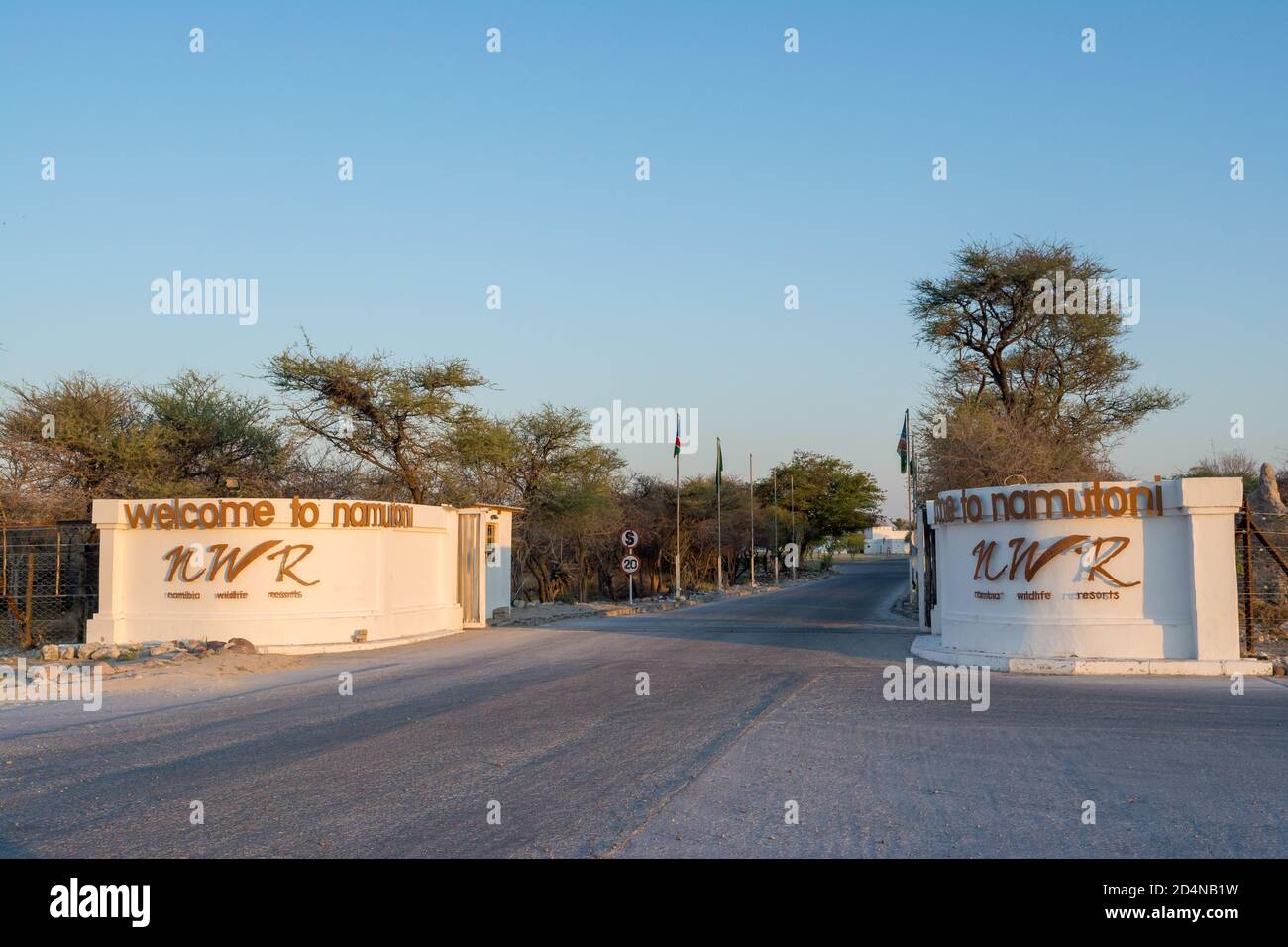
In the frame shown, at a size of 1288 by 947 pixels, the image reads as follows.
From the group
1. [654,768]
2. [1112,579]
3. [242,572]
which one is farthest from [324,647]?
[1112,579]

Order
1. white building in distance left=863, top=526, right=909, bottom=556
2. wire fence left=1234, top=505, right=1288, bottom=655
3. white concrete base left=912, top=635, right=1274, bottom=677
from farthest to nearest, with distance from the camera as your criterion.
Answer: white building in distance left=863, top=526, right=909, bottom=556, wire fence left=1234, top=505, right=1288, bottom=655, white concrete base left=912, top=635, right=1274, bottom=677

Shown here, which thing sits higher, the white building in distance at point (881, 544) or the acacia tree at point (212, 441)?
the acacia tree at point (212, 441)

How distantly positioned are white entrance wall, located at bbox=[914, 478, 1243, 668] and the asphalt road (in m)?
1.17

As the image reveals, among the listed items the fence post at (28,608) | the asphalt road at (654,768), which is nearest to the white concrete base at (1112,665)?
the asphalt road at (654,768)

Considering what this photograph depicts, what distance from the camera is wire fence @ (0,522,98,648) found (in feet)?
77.8

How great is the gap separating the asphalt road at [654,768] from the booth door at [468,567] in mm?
10255

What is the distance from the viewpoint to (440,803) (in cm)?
793

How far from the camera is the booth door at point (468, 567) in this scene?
89.1 ft

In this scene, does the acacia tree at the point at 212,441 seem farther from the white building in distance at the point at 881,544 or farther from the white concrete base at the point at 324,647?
the white building in distance at the point at 881,544

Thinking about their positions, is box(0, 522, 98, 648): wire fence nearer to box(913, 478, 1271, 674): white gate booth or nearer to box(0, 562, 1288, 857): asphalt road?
box(0, 562, 1288, 857): asphalt road

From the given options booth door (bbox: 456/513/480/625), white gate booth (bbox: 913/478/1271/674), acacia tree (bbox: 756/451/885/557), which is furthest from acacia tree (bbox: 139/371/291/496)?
acacia tree (bbox: 756/451/885/557)

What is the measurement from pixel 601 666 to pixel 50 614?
50.4 ft

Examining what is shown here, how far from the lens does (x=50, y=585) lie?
997 inches
